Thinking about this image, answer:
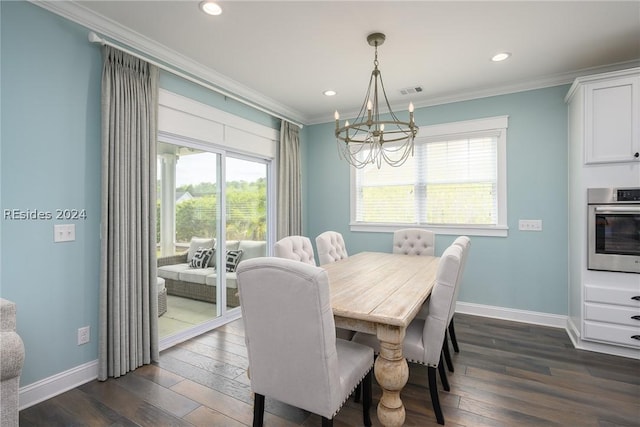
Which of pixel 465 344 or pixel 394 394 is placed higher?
pixel 394 394

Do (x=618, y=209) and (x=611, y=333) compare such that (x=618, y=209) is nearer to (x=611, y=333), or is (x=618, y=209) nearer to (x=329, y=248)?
(x=611, y=333)

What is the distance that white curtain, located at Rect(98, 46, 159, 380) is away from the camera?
2.33 meters

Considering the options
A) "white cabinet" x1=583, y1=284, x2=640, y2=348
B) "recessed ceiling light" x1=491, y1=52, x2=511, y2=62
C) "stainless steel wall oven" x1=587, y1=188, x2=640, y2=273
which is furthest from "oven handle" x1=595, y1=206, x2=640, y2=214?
"recessed ceiling light" x1=491, y1=52, x2=511, y2=62

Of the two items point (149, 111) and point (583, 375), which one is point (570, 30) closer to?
point (583, 375)

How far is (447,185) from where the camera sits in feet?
13.2

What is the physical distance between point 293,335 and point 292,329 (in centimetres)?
3

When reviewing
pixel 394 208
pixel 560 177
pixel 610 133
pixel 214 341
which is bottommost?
pixel 214 341

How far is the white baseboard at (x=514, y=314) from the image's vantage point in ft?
11.2

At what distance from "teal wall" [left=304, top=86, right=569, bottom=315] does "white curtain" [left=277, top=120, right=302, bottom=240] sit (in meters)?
1.91

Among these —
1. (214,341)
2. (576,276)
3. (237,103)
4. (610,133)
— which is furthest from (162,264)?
(610,133)

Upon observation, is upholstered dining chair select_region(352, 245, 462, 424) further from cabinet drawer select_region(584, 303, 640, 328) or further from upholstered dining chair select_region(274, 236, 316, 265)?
cabinet drawer select_region(584, 303, 640, 328)

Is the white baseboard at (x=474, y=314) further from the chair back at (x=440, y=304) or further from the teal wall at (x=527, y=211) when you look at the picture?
the chair back at (x=440, y=304)

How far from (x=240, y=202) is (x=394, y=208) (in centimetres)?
208

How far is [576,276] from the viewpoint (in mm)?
3049
